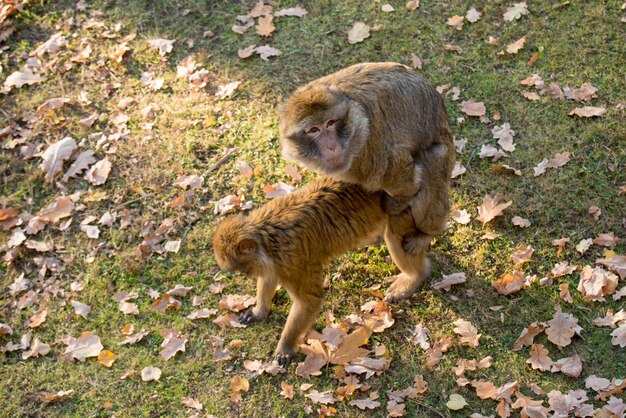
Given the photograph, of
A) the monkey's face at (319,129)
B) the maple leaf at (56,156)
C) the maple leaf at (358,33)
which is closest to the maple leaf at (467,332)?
the monkey's face at (319,129)

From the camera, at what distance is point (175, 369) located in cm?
657

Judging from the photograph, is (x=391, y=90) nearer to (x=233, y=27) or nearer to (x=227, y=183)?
(x=227, y=183)

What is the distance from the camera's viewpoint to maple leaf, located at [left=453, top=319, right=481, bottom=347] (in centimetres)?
641

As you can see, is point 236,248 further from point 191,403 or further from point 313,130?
point 191,403

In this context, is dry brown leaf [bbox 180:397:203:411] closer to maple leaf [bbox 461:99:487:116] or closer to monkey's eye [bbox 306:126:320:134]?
monkey's eye [bbox 306:126:320:134]

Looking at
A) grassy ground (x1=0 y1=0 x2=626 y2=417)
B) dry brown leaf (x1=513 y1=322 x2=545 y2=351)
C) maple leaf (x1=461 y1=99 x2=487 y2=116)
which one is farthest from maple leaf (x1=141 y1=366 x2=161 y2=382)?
maple leaf (x1=461 y1=99 x2=487 y2=116)

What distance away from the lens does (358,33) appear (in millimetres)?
9133

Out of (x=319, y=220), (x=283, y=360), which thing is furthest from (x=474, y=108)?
(x=283, y=360)

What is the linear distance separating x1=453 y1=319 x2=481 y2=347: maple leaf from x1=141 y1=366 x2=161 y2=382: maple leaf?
2656 millimetres

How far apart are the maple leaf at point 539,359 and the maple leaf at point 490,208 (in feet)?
4.87

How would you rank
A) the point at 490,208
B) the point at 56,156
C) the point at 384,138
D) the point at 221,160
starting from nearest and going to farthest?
the point at 384,138 → the point at 490,208 → the point at 221,160 → the point at 56,156

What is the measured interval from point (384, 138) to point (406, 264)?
1.28 m

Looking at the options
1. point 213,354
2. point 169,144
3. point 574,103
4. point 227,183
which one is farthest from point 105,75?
point 574,103

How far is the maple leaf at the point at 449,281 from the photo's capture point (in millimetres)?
6852
